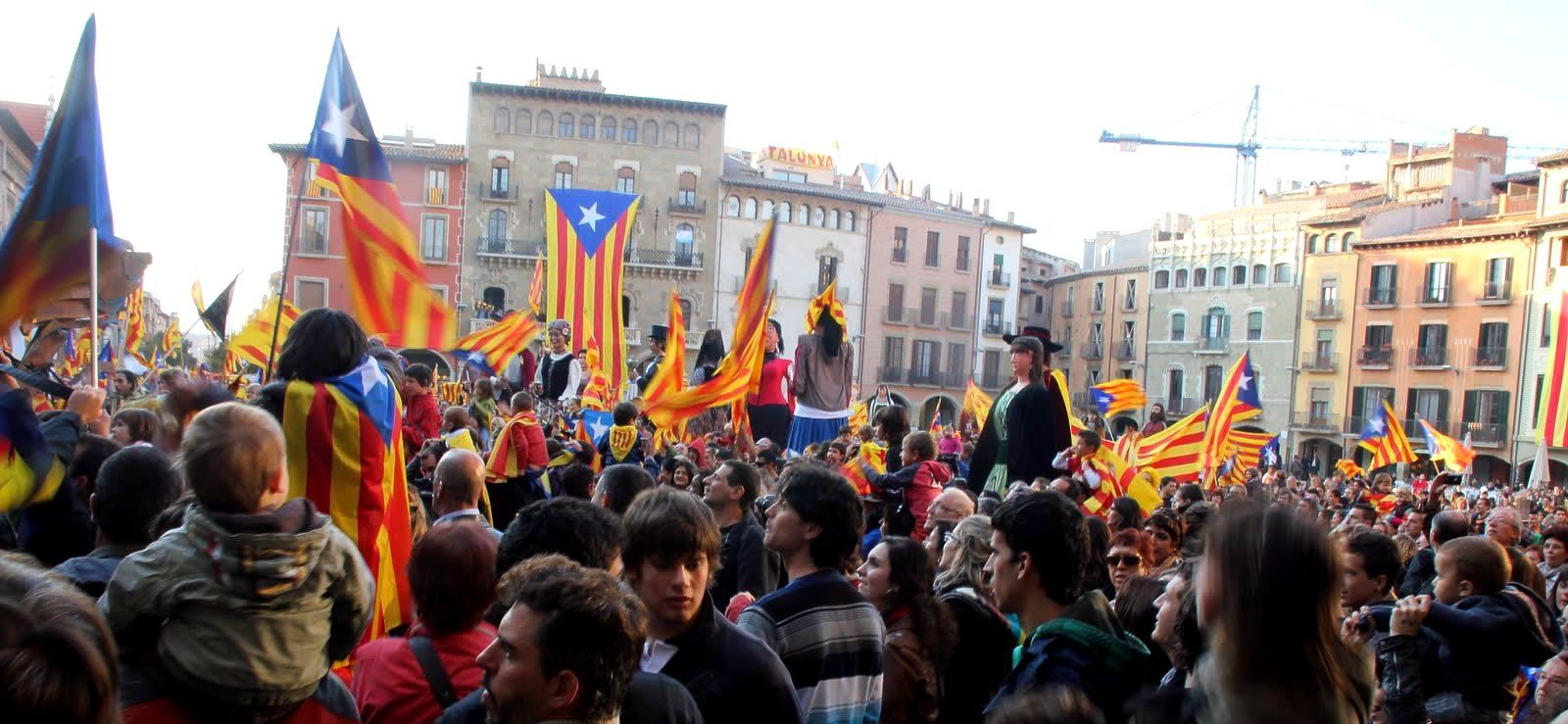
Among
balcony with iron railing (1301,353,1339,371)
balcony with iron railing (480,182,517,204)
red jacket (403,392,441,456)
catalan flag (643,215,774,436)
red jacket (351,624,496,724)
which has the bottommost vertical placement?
red jacket (351,624,496,724)

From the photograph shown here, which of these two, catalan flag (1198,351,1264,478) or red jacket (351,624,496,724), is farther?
catalan flag (1198,351,1264,478)

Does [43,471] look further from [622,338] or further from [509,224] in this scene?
[509,224]

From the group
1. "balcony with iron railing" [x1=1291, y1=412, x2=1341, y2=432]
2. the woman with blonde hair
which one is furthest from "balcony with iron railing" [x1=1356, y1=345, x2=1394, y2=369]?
the woman with blonde hair

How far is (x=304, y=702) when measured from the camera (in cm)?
321

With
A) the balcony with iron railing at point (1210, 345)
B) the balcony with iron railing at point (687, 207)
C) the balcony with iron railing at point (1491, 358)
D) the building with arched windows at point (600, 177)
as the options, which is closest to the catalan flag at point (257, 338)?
the building with arched windows at point (600, 177)

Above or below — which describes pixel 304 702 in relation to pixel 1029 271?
below

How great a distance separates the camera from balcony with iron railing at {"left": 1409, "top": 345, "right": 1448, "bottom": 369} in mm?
48469

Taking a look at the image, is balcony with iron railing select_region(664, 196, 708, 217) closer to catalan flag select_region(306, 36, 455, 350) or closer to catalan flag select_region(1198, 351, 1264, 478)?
catalan flag select_region(1198, 351, 1264, 478)

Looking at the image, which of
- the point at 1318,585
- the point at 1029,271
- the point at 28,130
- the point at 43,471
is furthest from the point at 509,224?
the point at 1318,585

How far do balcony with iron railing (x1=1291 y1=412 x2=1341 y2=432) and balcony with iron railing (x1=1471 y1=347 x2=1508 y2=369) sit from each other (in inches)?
235

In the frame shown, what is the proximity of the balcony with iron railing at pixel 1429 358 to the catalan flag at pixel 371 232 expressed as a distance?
49297 mm

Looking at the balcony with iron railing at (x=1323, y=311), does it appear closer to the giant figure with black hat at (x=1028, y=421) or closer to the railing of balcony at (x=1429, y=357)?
the railing of balcony at (x=1429, y=357)

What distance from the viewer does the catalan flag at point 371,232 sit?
6797 mm

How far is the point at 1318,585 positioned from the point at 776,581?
3334 mm
